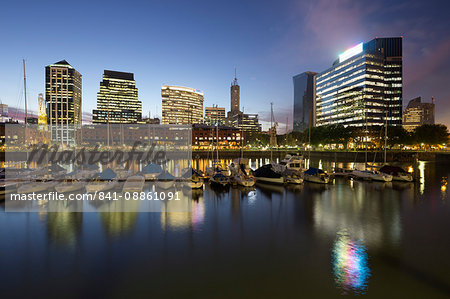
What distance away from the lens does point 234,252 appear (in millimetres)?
16938

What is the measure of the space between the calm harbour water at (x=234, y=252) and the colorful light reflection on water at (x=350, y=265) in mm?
65

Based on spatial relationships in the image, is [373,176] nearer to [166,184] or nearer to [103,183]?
[166,184]

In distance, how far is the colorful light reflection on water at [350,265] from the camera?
1285 cm

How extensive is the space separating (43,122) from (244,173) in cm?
15103

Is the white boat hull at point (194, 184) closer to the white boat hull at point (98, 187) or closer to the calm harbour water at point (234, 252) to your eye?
the calm harbour water at point (234, 252)

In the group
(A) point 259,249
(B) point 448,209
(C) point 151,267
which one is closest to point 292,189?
(B) point 448,209

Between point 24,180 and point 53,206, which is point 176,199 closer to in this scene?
point 53,206

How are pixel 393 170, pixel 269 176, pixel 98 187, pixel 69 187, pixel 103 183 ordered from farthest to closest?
1. pixel 393 170
2. pixel 269 176
3. pixel 103 183
4. pixel 69 187
5. pixel 98 187

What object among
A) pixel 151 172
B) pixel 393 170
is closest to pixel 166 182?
pixel 151 172

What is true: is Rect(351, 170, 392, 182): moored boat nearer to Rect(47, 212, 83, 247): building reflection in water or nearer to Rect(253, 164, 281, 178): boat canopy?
Rect(253, 164, 281, 178): boat canopy

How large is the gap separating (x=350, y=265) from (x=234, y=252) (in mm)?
7772

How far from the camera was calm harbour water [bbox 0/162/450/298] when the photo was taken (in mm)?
12750

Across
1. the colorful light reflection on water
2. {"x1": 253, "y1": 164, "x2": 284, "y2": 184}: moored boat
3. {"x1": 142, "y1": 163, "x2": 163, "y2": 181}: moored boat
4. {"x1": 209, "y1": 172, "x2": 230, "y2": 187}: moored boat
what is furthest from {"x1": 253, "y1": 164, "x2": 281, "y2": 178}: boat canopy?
the colorful light reflection on water

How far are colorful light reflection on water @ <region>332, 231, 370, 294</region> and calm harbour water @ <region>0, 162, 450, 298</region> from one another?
6 centimetres
